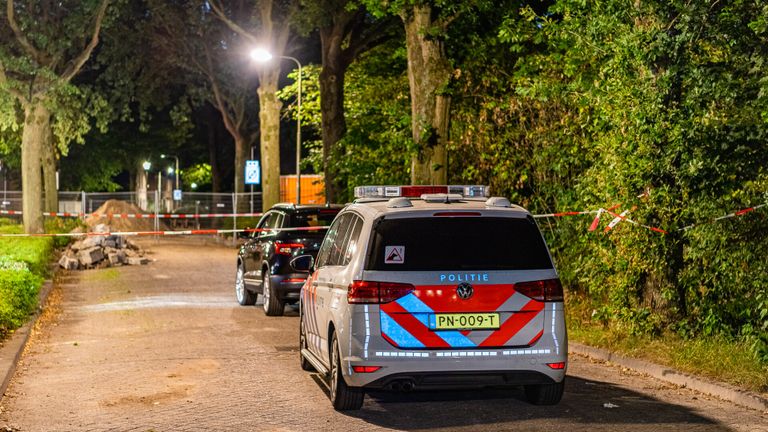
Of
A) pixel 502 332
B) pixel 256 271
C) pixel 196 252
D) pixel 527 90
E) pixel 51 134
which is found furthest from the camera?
pixel 51 134

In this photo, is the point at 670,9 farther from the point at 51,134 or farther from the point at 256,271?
the point at 51,134

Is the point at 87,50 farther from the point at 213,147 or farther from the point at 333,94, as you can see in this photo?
the point at 213,147

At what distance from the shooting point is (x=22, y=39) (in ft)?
124

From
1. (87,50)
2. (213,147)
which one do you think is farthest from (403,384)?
(213,147)

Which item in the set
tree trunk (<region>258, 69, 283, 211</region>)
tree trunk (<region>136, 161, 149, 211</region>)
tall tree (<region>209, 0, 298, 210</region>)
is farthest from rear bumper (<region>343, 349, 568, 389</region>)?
tree trunk (<region>136, 161, 149, 211</region>)

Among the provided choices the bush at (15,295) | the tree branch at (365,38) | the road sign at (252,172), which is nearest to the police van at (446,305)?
the bush at (15,295)

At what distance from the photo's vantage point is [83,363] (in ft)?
41.7

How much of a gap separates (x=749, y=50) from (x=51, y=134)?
1703 inches

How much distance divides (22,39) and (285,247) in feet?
74.9

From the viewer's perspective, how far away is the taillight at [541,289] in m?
9.15

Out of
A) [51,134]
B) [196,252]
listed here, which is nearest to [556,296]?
[196,252]

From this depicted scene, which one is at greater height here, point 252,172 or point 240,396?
point 252,172

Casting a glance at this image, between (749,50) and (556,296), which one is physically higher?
(749,50)

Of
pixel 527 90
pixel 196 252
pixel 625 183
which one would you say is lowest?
pixel 196 252
